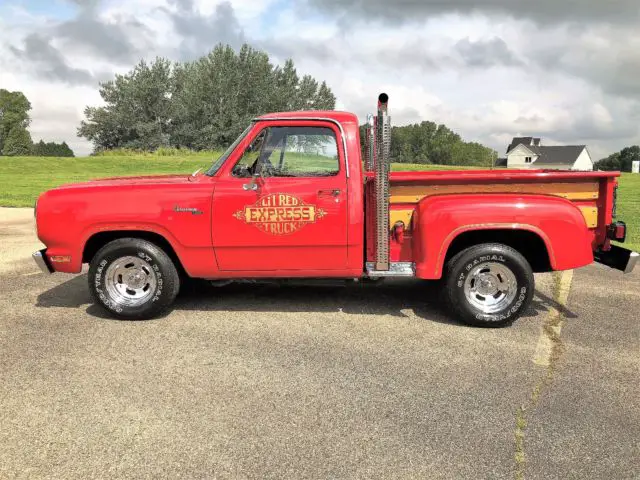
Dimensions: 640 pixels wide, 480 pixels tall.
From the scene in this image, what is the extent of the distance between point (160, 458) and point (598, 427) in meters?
2.59

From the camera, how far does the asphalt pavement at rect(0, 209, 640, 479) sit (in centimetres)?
281

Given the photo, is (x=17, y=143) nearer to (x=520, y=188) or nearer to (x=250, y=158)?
(x=250, y=158)

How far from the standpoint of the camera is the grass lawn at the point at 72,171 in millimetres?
20031

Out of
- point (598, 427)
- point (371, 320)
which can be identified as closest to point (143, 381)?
point (371, 320)

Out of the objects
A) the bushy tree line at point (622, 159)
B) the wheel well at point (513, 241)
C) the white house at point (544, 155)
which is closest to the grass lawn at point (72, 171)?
the wheel well at point (513, 241)

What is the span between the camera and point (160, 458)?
282 centimetres

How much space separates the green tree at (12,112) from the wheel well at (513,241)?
93.1m

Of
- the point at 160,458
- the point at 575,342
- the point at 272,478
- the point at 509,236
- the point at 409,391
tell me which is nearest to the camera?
the point at 272,478

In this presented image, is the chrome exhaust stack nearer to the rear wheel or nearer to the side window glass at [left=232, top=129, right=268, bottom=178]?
the side window glass at [left=232, top=129, right=268, bottom=178]

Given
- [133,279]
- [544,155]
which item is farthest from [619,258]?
[544,155]

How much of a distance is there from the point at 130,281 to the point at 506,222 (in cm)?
362

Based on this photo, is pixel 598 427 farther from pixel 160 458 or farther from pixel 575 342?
pixel 160 458

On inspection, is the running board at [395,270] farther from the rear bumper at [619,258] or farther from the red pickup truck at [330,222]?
the rear bumper at [619,258]

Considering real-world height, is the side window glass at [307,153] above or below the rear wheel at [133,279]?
above
